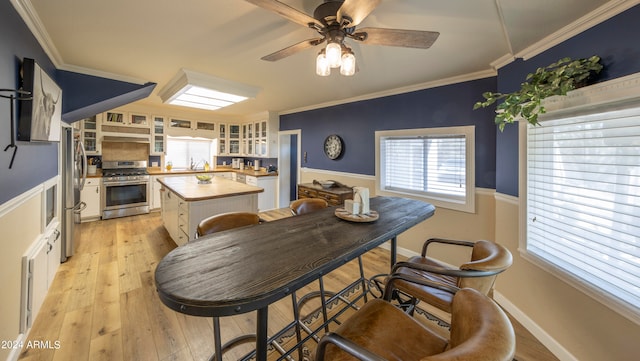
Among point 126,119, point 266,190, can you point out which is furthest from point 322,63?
point 126,119

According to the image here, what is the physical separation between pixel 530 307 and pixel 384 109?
2.84m

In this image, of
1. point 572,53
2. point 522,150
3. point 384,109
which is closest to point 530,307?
point 522,150

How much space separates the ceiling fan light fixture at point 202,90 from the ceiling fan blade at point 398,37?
2.25 m

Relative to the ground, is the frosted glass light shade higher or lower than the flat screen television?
higher

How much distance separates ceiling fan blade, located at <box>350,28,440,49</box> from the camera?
4.75 feet

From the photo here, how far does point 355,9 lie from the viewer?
1.27m

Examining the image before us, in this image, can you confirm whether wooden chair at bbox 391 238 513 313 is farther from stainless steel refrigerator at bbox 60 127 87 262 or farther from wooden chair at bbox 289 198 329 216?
stainless steel refrigerator at bbox 60 127 87 262

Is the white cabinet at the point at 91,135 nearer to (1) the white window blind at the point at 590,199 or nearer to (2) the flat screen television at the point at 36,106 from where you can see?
(2) the flat screen television at the point at 36,106

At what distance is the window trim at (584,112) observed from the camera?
1.34 metres

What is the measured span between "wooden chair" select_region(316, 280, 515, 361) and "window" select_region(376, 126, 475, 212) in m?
2.21

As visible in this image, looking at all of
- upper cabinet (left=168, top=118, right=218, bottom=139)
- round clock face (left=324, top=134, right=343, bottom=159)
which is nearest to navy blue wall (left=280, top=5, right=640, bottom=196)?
round clock face (left=324, top=134, right=343, bottom=159)

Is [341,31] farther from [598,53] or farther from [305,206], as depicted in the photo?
[598,53]

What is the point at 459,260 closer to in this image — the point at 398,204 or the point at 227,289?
the point at 398,204

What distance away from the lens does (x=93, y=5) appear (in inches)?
66.6
